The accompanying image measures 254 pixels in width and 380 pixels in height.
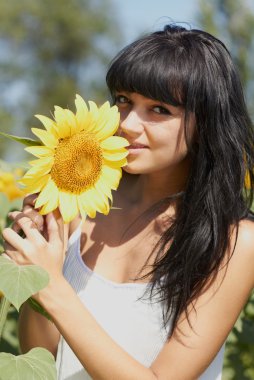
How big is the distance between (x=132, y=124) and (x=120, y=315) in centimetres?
42

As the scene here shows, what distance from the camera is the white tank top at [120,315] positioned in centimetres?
172

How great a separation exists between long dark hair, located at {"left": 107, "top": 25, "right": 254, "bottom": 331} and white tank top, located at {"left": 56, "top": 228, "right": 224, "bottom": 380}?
4 centimetres

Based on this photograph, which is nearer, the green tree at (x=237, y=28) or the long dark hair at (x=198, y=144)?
the long dark hair at (x=198, y=144)

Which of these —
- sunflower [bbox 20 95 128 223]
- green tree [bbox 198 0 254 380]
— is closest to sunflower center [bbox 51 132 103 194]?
sunflower [bbox 20 95 128 223]

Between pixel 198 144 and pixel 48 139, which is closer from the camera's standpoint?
pixel 48 139

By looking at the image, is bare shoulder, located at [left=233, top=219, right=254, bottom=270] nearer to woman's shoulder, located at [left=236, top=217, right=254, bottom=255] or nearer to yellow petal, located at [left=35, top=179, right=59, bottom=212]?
woman's shoulder, located at [left=236, top=217, right=254, bottom=255]

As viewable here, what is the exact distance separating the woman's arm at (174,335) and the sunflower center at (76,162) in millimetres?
84

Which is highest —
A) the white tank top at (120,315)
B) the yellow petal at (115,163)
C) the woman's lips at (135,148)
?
the yellow petal at (115,163)

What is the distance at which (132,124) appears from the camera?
5.06 feet

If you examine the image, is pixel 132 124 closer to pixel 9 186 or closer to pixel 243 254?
pixel 243 254

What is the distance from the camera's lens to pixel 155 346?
1.71 meters

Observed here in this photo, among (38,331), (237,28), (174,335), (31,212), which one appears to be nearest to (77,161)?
(31,212)

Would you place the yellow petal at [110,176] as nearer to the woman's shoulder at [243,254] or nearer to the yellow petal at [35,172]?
the yellow petal at [35,172]

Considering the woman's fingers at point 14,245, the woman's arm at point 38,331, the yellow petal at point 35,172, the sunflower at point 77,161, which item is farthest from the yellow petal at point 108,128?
the woman's arm at point 38,331
